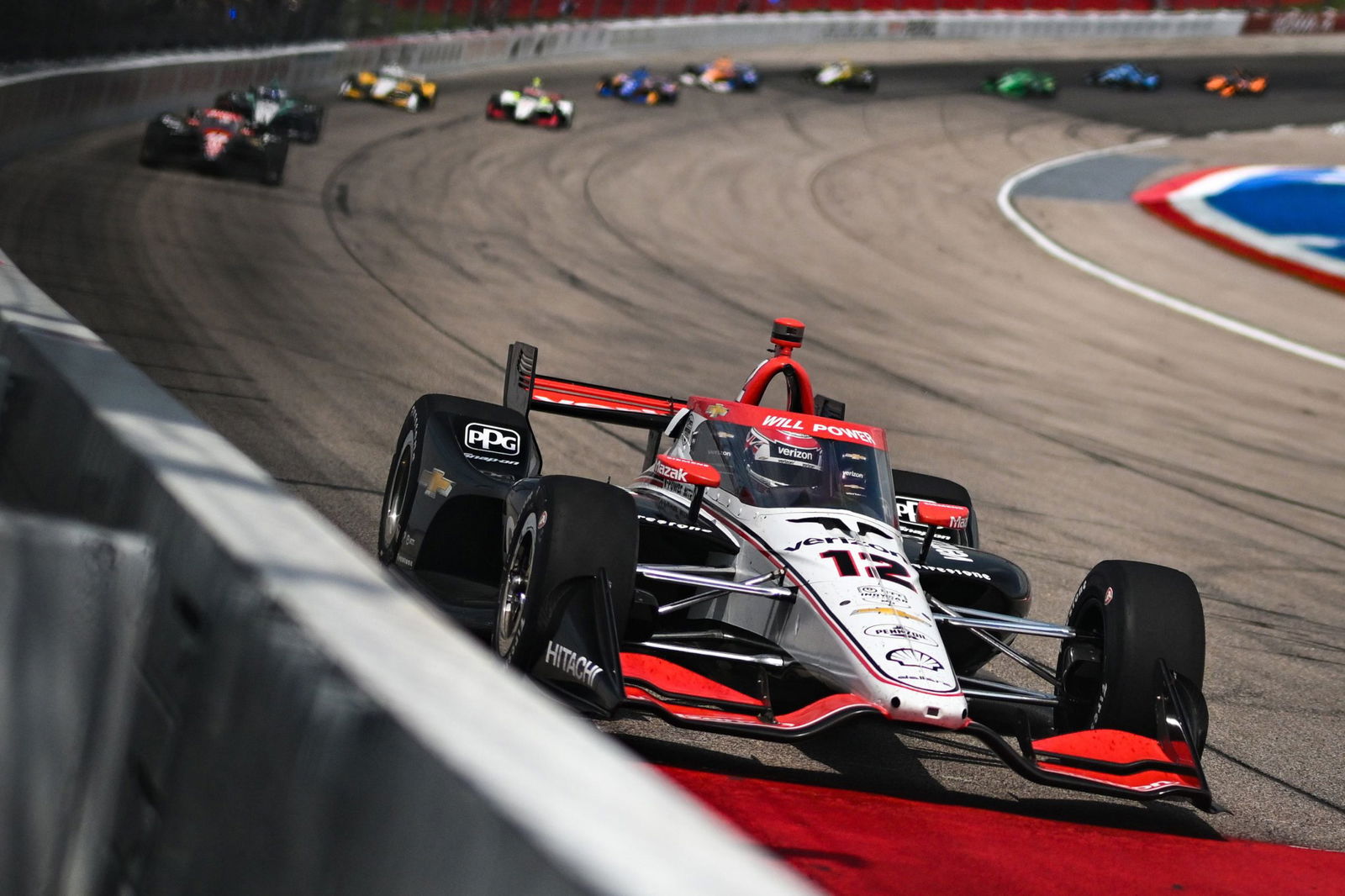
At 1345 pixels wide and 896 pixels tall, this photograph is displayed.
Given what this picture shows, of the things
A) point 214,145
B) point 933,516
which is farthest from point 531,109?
point 933,516

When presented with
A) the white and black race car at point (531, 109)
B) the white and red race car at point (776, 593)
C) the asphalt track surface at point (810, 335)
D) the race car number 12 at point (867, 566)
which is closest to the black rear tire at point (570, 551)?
the white and red race car at point (776, 593)

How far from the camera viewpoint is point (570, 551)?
5.91m

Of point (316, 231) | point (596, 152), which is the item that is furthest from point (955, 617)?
point (596, 152)

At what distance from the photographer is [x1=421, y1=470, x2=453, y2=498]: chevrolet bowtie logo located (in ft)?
25.2

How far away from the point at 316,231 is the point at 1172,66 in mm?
38160

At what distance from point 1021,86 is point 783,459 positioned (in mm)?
38819

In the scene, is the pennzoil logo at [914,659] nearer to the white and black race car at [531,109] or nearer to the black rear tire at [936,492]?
the black rear tire at [936,492]

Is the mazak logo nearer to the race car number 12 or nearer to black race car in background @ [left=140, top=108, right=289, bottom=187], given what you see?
the race car number 12

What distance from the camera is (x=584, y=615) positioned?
19.1 feet

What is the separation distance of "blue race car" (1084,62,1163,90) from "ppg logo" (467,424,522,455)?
41.8 meters

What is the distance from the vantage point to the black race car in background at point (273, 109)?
24.5m

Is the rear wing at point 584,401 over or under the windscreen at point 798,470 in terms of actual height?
under

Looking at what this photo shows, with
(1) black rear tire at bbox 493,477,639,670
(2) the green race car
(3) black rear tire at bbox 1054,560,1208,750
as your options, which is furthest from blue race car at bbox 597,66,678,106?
(1) black rear tire at bbox 493,477,639,670

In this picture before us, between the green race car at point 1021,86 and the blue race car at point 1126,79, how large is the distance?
3.11 meters
